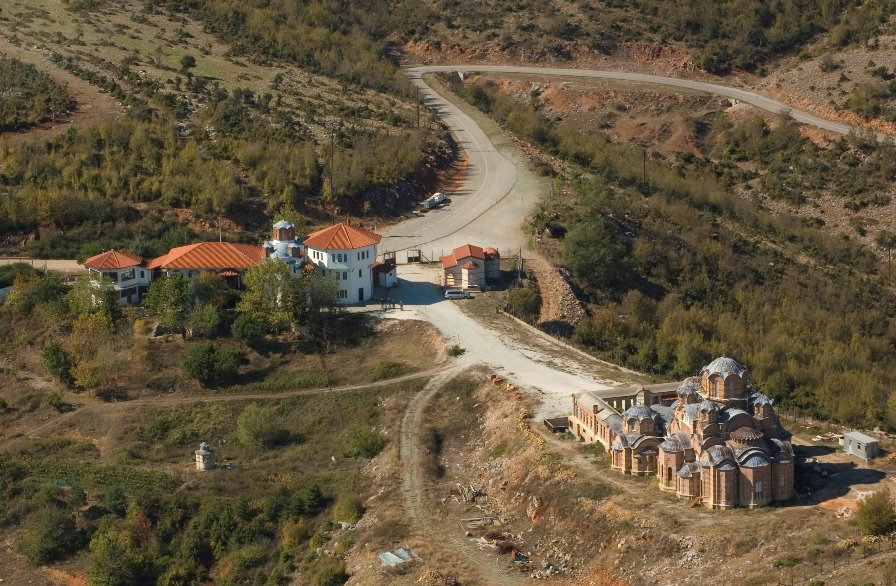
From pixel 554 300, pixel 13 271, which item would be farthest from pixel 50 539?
pixel 554 300

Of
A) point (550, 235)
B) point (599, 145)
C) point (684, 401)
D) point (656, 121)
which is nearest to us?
point (684, 401)

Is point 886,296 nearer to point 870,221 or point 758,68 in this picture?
point 870,221

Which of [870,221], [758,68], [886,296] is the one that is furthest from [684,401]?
[758,68]

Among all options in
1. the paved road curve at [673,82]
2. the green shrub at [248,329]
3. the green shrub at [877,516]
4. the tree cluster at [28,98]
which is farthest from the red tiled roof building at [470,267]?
the paved road curve at [673,82]

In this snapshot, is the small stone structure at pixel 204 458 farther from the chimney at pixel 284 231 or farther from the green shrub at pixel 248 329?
the chimney at pixel 284 231

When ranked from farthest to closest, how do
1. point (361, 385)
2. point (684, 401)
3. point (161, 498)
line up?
1. point (361, 385)
2. point (161, 498)
3. point (684, 401)

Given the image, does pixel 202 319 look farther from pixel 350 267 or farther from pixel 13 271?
pixel 13 271
